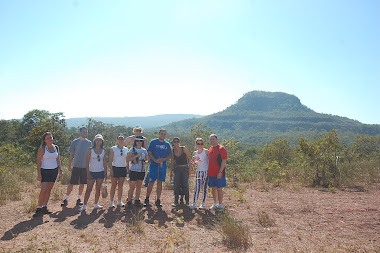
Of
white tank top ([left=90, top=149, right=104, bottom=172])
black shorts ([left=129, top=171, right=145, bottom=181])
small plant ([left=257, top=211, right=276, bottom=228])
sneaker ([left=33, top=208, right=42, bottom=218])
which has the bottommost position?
small plant ([left=257, top=211, right=276, bottom=228])

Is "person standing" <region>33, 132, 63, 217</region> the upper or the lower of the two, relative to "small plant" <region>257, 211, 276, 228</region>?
upper

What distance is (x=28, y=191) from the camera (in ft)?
23.3

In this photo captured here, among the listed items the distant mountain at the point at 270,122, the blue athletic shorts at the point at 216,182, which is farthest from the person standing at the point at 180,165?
the distant mountain at the point at 270,122

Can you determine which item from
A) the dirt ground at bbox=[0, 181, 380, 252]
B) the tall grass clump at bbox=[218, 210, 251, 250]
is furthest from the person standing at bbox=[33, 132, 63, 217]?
the tall grass clump at bbox=[218, 210, 251, 250]

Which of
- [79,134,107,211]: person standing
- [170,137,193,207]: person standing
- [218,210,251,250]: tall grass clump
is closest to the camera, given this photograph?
[218,210,251,250]: tall grass clump

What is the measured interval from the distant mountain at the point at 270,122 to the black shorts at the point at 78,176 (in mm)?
110165

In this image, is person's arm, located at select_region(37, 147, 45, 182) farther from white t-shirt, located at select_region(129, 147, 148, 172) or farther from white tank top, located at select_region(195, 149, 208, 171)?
white tank top, located at select_region(195, 149, 208, 171)

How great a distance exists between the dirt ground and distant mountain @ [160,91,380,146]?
10986 centimetres

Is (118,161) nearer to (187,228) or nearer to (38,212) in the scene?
(38,212)

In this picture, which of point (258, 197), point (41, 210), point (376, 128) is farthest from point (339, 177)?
point (376, 128)

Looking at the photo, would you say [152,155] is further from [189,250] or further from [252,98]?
[252,98]

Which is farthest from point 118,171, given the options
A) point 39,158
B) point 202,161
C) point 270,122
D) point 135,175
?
point 270,122

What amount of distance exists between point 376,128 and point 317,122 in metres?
28.5

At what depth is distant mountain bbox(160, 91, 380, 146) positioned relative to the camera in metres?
126
